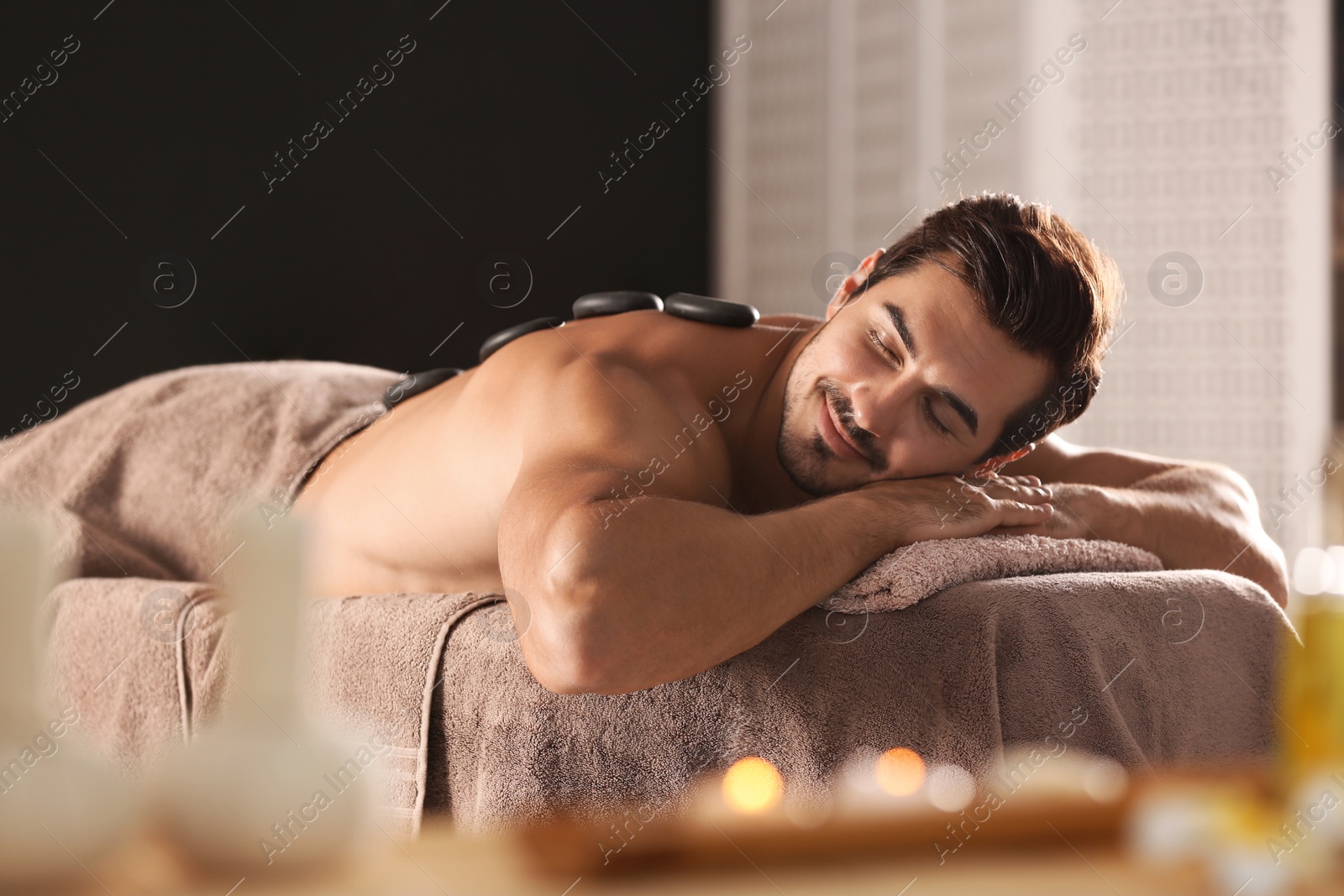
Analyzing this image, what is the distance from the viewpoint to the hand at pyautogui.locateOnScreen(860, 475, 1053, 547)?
1003 millimetres

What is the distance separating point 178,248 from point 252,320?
18cm

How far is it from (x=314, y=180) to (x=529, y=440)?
150 centimetres

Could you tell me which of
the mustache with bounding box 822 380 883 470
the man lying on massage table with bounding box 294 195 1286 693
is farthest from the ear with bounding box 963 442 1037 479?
the mustache with bounding box 822 380 883 470

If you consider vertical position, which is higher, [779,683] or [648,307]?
A: [648,307]

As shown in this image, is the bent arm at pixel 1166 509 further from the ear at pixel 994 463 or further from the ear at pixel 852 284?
the ear at pixel 852 284

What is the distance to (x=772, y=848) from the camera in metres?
0.38

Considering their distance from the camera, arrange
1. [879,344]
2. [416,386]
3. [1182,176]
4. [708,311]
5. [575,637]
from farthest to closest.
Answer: [1182,176] → [416,386] → [708,311] → [879,344] → [575,637]

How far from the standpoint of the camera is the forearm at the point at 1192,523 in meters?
1.21

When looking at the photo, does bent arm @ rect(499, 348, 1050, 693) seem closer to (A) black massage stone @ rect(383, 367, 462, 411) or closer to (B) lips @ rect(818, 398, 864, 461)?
(B) lips @ rect(818, 398, 864, 461)

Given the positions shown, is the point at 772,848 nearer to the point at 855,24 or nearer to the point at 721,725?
the point at 721,725

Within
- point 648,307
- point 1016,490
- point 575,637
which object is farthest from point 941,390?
point 575,637

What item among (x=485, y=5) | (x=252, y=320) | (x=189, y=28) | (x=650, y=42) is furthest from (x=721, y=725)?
(x=650, y=42)

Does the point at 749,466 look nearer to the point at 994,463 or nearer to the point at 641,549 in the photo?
the point at 994,463

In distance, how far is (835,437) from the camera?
1147 millimetres
